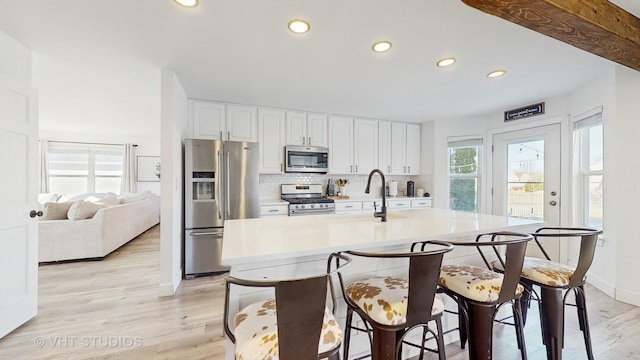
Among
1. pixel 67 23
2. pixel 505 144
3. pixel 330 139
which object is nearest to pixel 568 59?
pixel 505 144

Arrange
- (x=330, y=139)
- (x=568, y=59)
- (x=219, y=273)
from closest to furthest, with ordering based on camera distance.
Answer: (x=568, y=59) → (x=219, y=273) → (x=330, y=139)

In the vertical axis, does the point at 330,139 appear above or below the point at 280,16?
below

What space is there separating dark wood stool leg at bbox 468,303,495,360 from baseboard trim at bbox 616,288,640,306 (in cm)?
234

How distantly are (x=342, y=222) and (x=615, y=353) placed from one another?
200 cm

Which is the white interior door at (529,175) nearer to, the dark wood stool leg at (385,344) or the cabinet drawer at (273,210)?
the cabinet drawer at (273,210)

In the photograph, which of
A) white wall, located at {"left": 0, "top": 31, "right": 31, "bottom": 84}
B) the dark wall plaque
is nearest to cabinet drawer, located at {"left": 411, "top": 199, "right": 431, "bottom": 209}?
the dark wall plaque

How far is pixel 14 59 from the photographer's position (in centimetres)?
208

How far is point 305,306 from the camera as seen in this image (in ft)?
2.68

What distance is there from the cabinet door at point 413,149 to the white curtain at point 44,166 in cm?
835

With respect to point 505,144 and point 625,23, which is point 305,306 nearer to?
point 625,23

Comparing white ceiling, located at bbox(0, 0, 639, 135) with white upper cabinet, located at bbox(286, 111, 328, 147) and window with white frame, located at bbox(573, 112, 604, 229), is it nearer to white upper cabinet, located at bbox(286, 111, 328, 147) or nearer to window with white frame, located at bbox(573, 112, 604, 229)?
white upper cabinet, located at bbox(286, 111, 328, 147)

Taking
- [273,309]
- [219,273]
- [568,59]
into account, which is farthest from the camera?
[219,273]

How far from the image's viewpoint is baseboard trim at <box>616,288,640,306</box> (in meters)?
2.46

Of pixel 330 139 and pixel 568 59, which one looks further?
pixel 330 139
